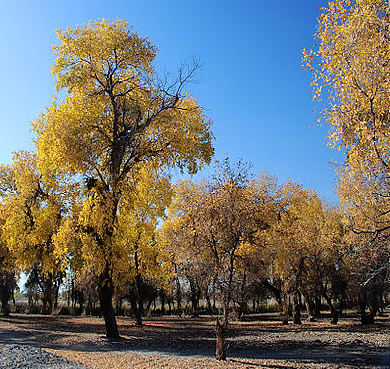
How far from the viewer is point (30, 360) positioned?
966 cm

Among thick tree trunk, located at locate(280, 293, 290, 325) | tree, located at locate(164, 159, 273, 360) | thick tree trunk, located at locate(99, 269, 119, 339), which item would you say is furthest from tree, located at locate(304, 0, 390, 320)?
thick tree trunk, located at locate(280, 293, 290, 325)

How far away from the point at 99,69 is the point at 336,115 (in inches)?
408

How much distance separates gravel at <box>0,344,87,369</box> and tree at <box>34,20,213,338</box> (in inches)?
162

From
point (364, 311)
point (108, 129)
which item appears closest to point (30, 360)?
point (108, 129)

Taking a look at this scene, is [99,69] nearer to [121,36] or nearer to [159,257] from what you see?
[121,36]

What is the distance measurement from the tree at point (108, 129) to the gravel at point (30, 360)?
410 cm

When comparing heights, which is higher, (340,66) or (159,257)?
(340,66)

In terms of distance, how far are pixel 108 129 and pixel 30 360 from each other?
9.29m

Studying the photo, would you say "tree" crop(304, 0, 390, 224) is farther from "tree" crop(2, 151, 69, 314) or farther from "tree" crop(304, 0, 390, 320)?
"tree" crop(2, 151, 69, 314)

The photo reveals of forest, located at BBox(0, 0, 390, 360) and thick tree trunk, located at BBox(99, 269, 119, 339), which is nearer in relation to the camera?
forest, located at BBox(0, 0, 390, 360)

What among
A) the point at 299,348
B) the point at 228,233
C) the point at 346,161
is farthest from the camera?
the point at 299,348

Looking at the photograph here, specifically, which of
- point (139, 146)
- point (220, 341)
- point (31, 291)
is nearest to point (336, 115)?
point (220, 341)

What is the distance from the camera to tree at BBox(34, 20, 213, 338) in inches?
569

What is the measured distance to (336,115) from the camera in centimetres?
859
